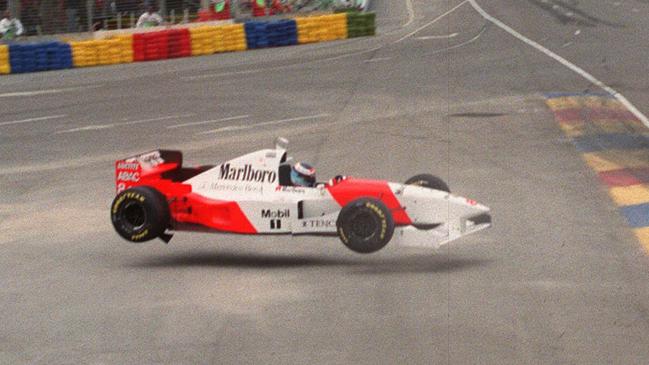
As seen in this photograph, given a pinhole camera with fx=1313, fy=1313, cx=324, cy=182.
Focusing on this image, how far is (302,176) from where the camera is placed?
13.3 metres

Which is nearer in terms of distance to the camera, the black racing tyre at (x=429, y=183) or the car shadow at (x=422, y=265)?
the car shadow at (x=422, y=265)

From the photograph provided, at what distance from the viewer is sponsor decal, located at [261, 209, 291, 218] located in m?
13.1

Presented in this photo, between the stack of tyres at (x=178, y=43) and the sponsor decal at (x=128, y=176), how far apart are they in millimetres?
28126

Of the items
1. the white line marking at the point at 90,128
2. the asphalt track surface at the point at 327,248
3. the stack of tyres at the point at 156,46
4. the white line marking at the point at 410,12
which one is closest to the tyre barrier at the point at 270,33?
the stack of tyres at the point at 156,46

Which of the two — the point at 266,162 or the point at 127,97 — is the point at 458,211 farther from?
the point at 127,97

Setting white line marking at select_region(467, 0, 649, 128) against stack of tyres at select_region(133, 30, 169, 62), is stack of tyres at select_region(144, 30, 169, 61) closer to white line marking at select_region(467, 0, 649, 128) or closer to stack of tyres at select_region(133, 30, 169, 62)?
stack of tyres at select_region(133, 30, 169, 62)

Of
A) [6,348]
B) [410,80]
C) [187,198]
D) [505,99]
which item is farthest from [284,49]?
[6,348]

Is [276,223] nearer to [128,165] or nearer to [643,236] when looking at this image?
[128,165]

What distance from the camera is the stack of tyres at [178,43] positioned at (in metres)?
41.8

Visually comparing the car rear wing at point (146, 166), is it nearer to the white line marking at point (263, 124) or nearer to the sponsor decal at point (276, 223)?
the sponsor decal at point (276, 223)

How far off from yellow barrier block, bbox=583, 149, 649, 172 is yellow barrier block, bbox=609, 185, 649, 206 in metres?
1.63

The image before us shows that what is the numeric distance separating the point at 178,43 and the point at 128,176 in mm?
28599

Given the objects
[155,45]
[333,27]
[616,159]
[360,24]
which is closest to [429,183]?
[616,159]

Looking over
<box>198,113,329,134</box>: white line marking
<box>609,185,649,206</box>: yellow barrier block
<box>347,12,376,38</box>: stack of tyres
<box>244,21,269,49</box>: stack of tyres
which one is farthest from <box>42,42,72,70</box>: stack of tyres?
<box>609,185,649,206</box>: yellow barrier block
